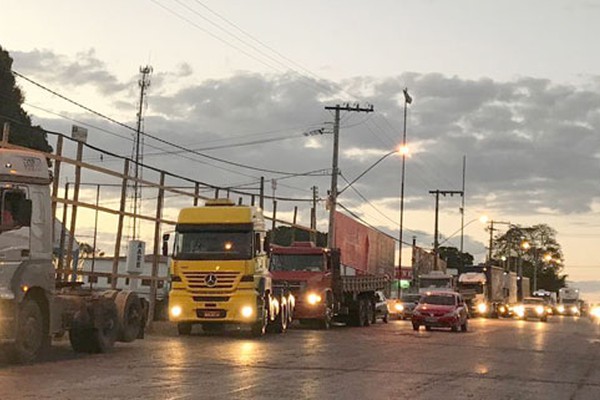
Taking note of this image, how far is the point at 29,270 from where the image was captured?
16609 millimetres

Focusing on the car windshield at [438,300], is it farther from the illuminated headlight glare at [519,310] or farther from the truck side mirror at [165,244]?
the illuminated headlight glare at [519,310]

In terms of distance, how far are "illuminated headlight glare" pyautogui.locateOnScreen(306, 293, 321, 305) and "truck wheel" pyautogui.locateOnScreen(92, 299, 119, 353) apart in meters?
14.0

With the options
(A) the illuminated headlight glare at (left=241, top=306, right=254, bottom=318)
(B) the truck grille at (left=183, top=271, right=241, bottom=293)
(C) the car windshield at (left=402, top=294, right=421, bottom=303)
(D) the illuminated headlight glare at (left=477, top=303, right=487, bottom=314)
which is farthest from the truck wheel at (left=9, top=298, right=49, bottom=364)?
(D) the illuminated headlight glare at (left=477, top=303, right=487, bottom=314)

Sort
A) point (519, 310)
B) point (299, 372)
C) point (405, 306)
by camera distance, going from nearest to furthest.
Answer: point (299, 372), point (405, 306), point (519, 310)

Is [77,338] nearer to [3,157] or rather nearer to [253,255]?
[3,157]

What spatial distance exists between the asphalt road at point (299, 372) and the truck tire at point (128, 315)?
365 millimetres

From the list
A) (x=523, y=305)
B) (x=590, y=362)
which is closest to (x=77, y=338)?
(x=590, y=362)

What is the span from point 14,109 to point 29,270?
4590 cm

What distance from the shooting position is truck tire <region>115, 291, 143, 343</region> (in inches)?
812

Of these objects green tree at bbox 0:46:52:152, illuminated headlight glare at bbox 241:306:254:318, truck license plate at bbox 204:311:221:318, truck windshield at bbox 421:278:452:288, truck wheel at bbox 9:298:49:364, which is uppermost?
green tree at bbox 0:46:52:152

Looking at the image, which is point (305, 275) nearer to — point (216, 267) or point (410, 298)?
point (216, 267)

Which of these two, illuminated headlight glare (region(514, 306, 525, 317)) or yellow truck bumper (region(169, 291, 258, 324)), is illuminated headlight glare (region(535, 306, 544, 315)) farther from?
yellow truck bumper (region(169, 291, 258, 324))

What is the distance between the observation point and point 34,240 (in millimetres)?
16766

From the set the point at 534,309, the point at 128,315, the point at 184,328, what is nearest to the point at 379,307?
the point at 184,328
